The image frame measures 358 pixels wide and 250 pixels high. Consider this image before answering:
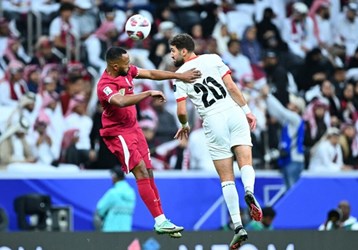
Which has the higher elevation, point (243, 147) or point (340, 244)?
point (243, 147)

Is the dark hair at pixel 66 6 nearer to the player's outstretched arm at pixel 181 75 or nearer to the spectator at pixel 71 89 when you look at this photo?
the spectator at pixel 71 89

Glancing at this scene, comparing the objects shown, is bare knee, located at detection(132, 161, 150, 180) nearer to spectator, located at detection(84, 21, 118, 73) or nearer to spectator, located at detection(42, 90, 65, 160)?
spectator, located at detection(42, 90, 65, 160)

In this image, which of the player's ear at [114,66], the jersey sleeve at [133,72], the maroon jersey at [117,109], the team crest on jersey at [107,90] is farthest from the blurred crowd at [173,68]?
the team crest on jersey at [107,90]

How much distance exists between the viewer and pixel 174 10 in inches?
1030

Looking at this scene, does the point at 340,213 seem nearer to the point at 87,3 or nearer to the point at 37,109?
the point at 37,109

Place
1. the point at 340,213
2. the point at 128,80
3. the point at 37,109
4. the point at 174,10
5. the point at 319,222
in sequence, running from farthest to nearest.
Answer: the point at 174,10
the point at 319,222
the point at 37,109
the point at 340,213
the point at 128,80

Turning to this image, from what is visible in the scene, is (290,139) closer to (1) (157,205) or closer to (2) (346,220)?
(2) (346,220)

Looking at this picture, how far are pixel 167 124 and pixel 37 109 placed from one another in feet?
7.20

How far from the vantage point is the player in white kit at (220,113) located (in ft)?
51.8

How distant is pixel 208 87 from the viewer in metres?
15.9

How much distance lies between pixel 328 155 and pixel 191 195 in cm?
258

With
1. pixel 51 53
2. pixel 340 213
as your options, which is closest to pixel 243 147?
pixel 340 213

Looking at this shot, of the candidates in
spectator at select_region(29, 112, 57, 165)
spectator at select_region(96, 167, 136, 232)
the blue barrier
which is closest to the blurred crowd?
spectator at select_region(29, 112, 57, 165)

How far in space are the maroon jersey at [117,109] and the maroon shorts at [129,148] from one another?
7 centimetres
